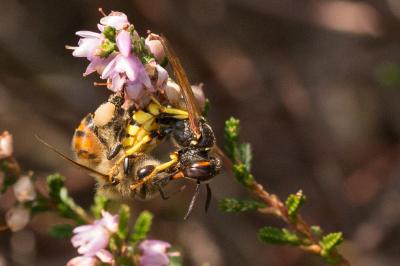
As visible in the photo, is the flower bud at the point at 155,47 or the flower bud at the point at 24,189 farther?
the flower bud at the point at 24,189

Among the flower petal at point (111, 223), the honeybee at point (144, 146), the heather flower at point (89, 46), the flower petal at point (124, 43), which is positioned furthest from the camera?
the flower petal at point (111, 223)

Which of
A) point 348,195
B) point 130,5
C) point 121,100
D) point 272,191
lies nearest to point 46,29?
point 130,5

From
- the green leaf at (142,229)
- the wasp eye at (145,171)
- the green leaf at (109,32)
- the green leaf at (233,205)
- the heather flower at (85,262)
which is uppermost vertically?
the green leaf at (109,32)

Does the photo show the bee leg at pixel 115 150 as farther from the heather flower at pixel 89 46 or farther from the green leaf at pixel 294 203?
the green leaf at pixel 294 203

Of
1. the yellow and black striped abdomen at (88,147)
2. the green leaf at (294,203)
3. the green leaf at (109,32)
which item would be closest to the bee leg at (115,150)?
the yellow and black striped abdomen at (88,147)

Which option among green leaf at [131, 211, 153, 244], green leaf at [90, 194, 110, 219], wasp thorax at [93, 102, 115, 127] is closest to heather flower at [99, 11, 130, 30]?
wasp thorax at [93, 102, 115, 127]

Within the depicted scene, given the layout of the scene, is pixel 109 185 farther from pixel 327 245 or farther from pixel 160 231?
pixel 160 231

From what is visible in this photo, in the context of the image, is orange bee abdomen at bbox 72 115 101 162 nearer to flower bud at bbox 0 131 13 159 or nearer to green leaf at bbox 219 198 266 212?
flower bud at bbox 0 131 13 159
